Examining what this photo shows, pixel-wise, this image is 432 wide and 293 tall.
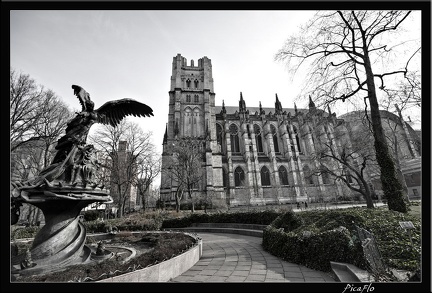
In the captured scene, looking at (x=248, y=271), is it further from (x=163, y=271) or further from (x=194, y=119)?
(x=194, y=119)

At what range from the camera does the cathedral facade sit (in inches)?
1366

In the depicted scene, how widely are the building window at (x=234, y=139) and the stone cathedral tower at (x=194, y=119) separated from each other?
18.2ft

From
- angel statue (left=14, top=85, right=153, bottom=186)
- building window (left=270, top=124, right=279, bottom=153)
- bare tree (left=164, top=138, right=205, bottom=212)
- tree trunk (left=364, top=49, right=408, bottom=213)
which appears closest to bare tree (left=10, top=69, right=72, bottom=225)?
angel statue (left=14, top=85, right=153, bottom=186)

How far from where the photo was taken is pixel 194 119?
129 feet

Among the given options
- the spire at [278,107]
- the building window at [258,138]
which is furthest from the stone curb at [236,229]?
the spire at [278,107]

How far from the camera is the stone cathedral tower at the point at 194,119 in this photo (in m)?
33.1

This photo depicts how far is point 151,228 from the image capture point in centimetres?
1502

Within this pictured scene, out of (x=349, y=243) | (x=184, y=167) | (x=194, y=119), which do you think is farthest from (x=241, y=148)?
(x=349, y=243)

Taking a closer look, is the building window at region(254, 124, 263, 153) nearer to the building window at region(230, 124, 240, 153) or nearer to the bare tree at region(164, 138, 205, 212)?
the building window at region(230, 124, 240, 153)

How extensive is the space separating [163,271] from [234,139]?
129 ft

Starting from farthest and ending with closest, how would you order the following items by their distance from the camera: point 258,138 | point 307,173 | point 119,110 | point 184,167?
point 258,138
point 307,173
point 184,167
point 119,110

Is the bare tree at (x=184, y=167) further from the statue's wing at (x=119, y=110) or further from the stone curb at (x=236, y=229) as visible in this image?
the statue's wing at (x=119, y=110)
